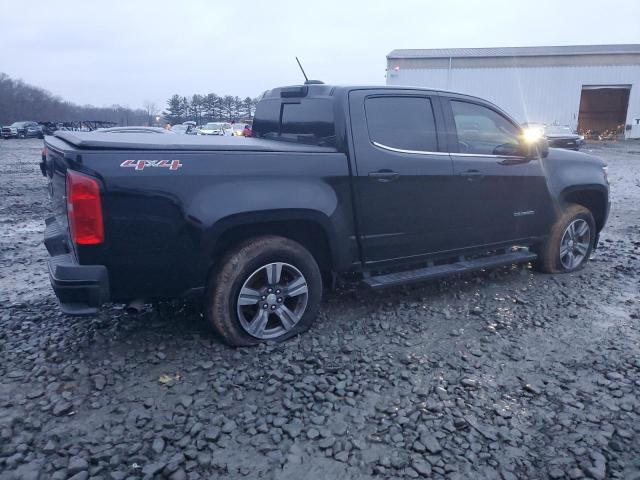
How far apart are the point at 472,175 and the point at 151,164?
287 centimetres

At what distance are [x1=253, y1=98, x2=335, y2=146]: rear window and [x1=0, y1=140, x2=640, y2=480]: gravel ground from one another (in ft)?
5.24

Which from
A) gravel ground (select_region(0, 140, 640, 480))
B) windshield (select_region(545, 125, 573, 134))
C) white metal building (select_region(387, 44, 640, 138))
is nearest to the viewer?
gravel ground (select_region(0, 140, 640, 480))

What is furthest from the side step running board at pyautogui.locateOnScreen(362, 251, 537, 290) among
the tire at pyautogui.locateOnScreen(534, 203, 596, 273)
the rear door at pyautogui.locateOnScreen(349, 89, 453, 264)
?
the tire at pyautogui.locateOnScreen(534, 203, 596, 273)

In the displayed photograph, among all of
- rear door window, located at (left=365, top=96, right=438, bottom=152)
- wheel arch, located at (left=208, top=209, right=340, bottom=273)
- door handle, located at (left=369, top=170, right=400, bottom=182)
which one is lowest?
wheel arch, located at (left=208, top=209, right=340, bottom=273)

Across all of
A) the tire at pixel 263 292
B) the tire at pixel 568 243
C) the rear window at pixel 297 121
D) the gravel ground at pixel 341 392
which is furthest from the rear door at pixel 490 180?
the tire at pixel 263 292

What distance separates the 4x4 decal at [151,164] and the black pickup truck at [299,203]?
0.01 meters

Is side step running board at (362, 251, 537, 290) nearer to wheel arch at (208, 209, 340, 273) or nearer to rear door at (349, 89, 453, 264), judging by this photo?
rear door at (349, 89, 453, 264)

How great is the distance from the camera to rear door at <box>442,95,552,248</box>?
4.57 metres

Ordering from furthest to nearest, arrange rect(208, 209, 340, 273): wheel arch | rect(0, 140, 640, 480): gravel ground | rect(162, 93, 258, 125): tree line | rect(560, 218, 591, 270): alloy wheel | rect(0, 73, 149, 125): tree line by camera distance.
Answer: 1. rect(162, 93, 258, 125): tree line
2. rect(0, 73, 149, 125): tree line
3. rect(560, 218, 591, 270): alloy wheel
4. rect(208, 209, 340, 273): wheel arch
5. rect(0, 140, 640, 480): gravel ground

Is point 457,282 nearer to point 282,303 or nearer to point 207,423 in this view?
point 282,303

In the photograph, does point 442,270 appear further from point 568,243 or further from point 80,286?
point 80,286

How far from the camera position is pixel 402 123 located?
4.29 m

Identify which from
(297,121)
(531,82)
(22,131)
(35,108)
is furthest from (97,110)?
(297,121)

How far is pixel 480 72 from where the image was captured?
126 feet
